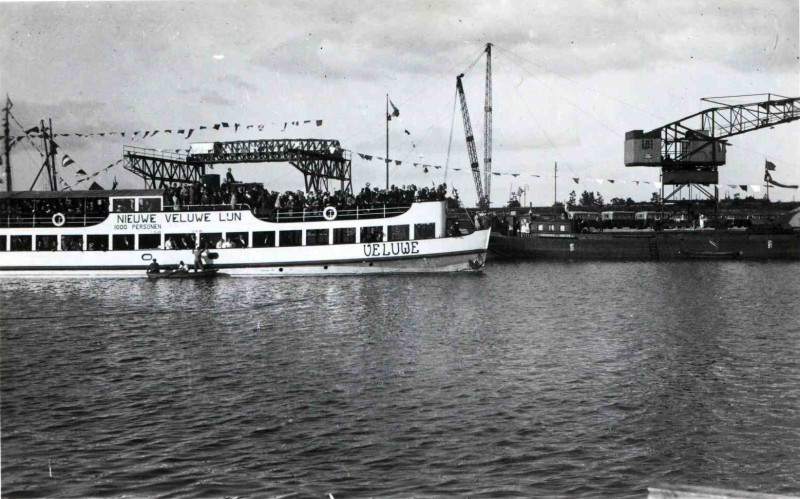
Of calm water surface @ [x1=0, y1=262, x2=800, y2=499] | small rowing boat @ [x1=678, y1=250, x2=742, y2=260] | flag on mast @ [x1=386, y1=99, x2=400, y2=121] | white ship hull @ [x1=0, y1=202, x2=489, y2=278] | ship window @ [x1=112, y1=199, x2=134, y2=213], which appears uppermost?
flag on mast @ [x1=386, y1=99, x2=400, y2=121]

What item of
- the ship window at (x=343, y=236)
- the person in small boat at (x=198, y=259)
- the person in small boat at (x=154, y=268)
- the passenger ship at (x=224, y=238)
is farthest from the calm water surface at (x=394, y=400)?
the ship window at (x=343, y=236)

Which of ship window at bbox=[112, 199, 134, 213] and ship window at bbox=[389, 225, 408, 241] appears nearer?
ship window at bbox=[389, 225, 408, 241]

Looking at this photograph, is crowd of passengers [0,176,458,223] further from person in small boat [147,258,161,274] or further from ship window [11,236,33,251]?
person in small boat [147,258,161,274]

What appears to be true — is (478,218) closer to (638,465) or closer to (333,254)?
(333,254)

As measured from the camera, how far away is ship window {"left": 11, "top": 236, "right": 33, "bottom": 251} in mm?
51875

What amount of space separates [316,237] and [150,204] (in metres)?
11.4

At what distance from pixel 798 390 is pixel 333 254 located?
34426 mm

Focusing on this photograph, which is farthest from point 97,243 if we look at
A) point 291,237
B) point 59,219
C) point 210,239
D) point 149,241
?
point 291,237

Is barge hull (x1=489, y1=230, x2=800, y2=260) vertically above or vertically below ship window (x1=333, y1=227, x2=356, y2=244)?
below

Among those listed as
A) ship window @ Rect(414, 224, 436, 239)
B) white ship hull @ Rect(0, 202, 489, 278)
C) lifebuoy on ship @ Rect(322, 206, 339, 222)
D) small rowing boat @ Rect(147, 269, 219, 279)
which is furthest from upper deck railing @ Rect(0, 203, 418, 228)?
small rowing boat @ Rect(147, 269, 219, 279)

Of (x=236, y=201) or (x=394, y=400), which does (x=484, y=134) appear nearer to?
(x=236, y=201)

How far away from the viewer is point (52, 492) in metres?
12.1

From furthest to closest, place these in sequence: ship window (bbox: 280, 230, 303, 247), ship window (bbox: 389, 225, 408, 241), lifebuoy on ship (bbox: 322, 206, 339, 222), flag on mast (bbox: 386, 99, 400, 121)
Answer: flag on mast (bbox: 386, 99, 400, 121)
ship window (bbox: 280, 230, 303, 247)
lifebuoy on ship (bbox: 322, 206, 339, 222)
ship window (bbox: 389, 225, 408, 241)

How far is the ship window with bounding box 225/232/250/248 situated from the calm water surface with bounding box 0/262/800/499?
1597 centimetres
